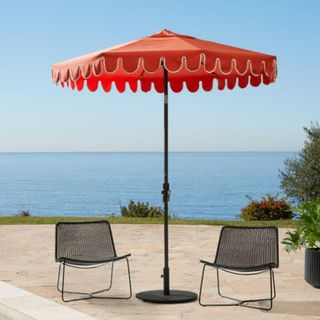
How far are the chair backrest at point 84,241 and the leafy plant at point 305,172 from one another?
11182mm

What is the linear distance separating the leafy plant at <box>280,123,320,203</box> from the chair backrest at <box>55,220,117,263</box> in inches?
440

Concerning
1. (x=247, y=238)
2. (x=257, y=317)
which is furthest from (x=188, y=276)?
(x=257, y=317)

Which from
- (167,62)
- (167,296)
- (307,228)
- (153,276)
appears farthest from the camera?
(153,276)

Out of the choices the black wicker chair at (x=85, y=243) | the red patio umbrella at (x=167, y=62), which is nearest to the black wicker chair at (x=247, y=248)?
the red patio umbrella at (x=167, y=62)

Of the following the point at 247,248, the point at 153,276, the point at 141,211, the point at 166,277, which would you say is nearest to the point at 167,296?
the point at 166,277

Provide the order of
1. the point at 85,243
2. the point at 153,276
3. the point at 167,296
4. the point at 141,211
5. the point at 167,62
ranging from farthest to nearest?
1. the point at 141,211
2. the point at 153,276
3. the point at 85,243
4. the point at 167,296
5. the point at 167,62

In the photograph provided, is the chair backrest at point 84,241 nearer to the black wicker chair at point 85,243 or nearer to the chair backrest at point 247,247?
the black wicker chair at point 85,243

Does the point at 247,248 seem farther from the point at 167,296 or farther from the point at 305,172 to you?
the point at 305,172

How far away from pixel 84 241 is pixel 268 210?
30.8 feet

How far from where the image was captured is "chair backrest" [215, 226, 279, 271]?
7.19m

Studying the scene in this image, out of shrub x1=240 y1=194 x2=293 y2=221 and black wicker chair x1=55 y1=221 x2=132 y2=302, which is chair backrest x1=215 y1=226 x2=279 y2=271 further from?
shrub x1=240 y1=194 x2=293 y2=221

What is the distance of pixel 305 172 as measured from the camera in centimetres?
1864

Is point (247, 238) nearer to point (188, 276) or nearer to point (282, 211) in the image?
point (188, 276)

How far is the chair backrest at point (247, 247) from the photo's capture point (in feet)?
23.6
